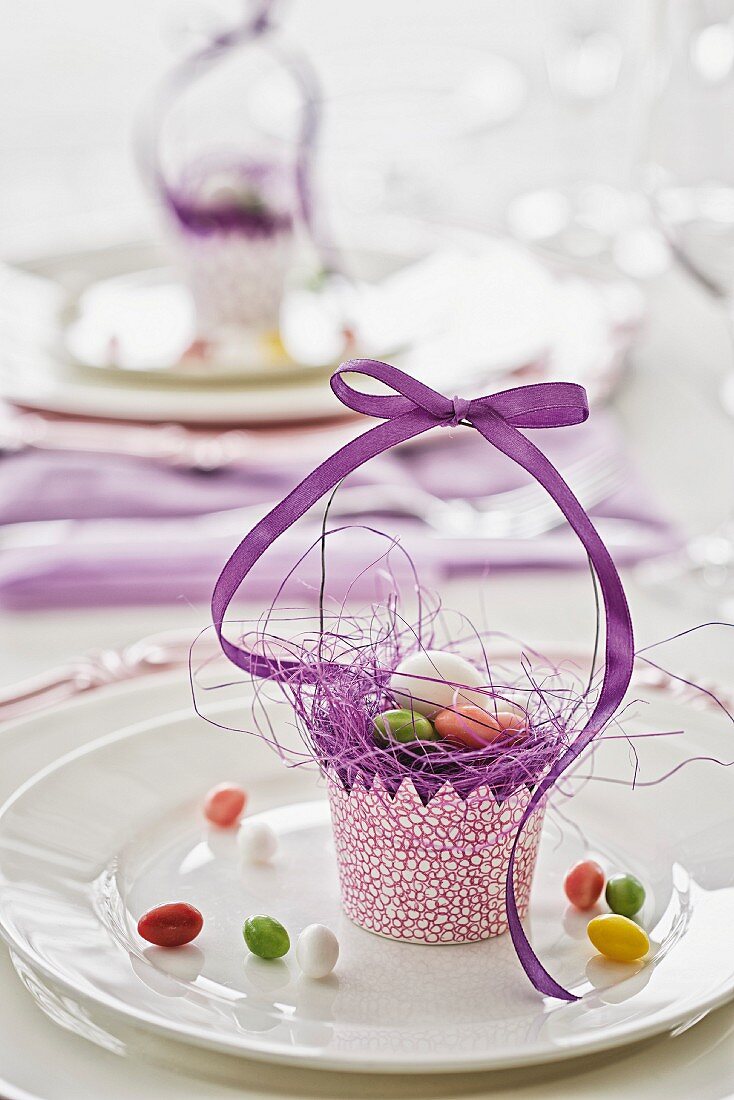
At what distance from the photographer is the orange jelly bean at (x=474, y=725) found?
1.99ft

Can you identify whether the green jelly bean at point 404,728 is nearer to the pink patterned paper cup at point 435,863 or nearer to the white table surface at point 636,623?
the pink patterned paper cup at point 435,863

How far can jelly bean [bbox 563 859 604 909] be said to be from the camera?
24.6 inches

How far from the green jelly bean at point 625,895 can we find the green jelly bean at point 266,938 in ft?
0.44

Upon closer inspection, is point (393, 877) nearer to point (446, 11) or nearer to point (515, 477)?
point (515, 477)

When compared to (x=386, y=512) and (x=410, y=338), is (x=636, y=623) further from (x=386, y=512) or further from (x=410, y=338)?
(x=410, y=338)

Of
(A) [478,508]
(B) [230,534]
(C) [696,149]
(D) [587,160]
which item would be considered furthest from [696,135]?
(D) [587,160]

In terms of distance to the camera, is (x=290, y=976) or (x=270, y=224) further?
(x=270, y=224)

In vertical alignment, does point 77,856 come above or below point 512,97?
below

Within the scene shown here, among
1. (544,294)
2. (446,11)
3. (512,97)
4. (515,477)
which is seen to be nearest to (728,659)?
(515,477)

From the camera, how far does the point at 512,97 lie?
96.6 inches

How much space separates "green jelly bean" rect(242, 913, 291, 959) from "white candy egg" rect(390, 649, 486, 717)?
0.11 m

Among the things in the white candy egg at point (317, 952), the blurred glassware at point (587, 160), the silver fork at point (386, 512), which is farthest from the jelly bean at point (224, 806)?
the blurred glassware at point (587, 160)

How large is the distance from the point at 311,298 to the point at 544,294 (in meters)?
0.23

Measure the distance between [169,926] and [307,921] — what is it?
0.20 ft
